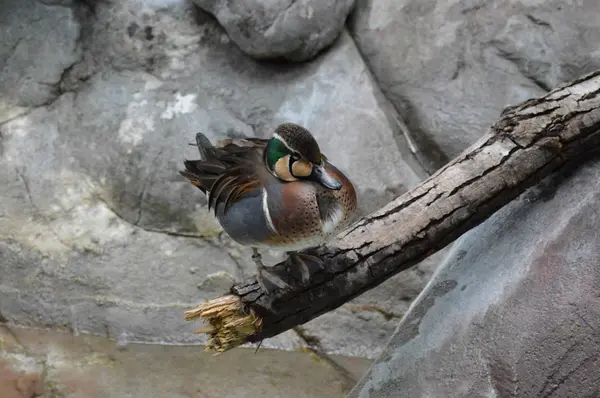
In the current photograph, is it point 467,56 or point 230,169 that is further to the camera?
point 467,56

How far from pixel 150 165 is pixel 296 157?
1.56 m

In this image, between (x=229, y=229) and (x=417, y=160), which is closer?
(x=229, y=229)

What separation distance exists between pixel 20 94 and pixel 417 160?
5.80ft

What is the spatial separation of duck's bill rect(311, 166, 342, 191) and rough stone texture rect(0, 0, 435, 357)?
1385 mm

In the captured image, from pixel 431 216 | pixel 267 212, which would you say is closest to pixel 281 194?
pixel 267 212

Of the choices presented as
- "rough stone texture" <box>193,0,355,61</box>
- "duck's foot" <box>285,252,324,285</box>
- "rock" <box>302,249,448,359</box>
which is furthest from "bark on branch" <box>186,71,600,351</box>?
"rough stone texture" <box>193,0,355,61</box>

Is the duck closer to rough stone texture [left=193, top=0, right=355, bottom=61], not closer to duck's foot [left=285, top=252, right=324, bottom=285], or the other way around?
duck's foot [left=285, top=252, right=324, bottom=285]

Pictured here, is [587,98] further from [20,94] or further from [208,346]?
[20,94]

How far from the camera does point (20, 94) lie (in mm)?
3164

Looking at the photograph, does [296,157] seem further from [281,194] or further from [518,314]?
[518,314]

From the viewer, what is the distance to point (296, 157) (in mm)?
1561

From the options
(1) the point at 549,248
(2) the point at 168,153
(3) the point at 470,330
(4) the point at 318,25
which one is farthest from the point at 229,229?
(4) the point at 318,25

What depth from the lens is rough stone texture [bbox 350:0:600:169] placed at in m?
2.86

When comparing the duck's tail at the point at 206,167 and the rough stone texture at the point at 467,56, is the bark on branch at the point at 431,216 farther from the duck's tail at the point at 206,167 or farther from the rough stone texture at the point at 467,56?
the rough stone texture at the point at 467,56
